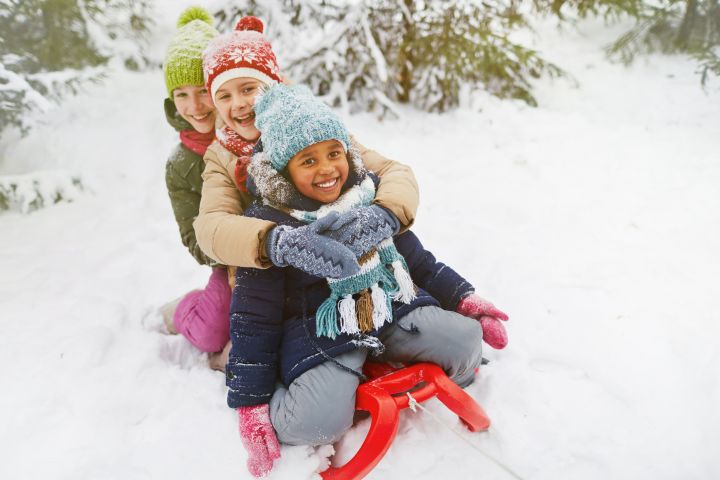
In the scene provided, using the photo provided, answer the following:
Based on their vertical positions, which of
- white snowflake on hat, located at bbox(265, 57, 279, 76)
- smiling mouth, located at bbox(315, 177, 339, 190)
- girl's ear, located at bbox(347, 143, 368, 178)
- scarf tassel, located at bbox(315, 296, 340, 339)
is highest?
white snowflake on hat, located at bbox(265, 57, 279, 76)

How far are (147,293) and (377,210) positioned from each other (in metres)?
1.53

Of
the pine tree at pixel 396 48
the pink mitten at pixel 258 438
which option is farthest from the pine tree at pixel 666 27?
the pink mitten at pixel 258 438

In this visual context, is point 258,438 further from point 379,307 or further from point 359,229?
point 359,229

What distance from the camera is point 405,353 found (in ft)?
5.77

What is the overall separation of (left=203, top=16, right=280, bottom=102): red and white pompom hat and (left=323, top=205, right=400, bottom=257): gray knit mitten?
2.19 feet

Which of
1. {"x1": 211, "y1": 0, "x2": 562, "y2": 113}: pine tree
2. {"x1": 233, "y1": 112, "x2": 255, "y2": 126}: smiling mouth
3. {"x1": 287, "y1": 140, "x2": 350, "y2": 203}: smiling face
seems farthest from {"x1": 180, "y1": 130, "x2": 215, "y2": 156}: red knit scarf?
{"x1": 211, "y1": 0, "x2": 562, "y2": 113}: pine tree

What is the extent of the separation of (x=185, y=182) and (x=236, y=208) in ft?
1.54

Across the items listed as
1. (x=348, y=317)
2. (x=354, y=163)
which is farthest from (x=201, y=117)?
(x=348, y=317)

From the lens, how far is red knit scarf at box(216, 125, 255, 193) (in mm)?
1765

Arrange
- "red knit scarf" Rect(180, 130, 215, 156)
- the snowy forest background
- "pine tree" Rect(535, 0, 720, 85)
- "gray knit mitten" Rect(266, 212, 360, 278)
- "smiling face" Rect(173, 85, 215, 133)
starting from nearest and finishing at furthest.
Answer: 1. "gray knit mitten" Rect(266, 212, 360, 278)
2. "smiling face" Rect(173, 85, 215, 133)
3. "red knit scarf" Rect(180, 130, 215, 156)
4. the snowy forest background
5. "pine tree" Rect(535, 0, 720, 85)

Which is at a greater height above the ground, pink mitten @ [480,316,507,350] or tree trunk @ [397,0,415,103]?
tree trunk @ [397,0,415,103]

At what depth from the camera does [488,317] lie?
185cm

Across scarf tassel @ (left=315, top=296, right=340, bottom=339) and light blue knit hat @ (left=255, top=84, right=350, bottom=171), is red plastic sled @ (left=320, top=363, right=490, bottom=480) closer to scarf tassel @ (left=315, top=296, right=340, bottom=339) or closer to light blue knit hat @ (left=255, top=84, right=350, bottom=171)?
scarf tassel @ (left=315, top=296, right=340, bottom=339)

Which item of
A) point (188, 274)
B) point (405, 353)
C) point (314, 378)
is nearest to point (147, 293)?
point (188, 274)
